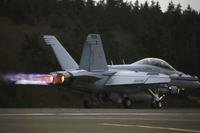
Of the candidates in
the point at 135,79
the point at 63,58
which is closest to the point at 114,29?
the point at 63,58

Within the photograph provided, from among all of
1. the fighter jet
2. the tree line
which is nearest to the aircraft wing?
the fighter jet

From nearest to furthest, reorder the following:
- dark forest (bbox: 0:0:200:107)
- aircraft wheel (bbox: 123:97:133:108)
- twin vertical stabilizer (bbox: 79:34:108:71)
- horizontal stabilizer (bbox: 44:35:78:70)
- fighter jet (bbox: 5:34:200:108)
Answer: fighter jet (bbox: 5:34:200:108), twin vertical stabilizer (bbox: 79:34:108:71), aircraft wheel (bbox: 123:97:133:108), horizontal stabilizer (bbox: 44:35:78:70), dark forest (bbox: 0:0:200:107)

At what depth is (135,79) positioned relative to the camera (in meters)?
37.1

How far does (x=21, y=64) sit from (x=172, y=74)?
26.7m

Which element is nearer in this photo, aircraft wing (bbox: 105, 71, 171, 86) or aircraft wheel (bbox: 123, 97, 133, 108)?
aircraft wing (bbox: 105, 71, 171, 86)

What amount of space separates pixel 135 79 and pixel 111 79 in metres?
1.47

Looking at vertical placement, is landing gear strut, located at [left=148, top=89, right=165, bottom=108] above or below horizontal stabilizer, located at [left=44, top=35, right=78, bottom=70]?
below

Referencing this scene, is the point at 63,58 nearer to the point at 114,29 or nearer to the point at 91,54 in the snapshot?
the point at 91,54

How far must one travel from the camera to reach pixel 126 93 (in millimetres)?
37688

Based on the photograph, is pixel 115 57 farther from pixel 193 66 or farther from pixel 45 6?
pixel 45 6

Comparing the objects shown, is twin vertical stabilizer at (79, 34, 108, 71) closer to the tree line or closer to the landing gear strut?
the landing gear strut

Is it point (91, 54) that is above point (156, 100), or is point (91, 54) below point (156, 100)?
above

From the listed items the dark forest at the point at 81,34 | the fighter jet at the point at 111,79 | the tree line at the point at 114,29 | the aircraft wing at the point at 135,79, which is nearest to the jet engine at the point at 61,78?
the fighter jet at the point at 111,79

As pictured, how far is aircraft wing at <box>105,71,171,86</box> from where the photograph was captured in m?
36.5
